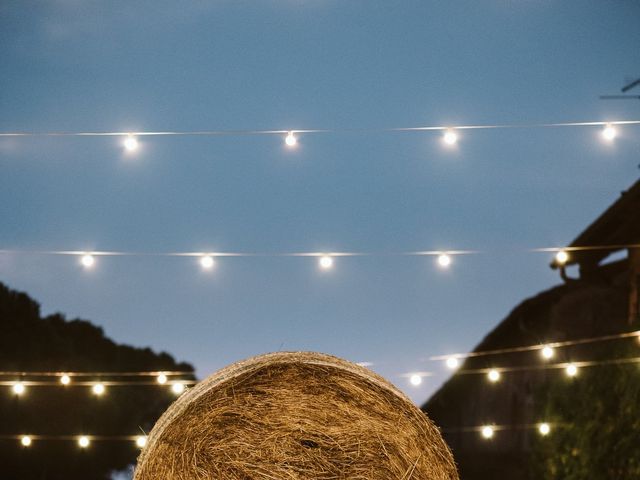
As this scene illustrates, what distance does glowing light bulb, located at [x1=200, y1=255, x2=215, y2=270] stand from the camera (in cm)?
466

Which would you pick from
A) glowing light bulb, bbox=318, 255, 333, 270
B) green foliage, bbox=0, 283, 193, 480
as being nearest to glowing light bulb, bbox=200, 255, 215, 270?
glowing light bulb, bbox=318, 255, 333, 270

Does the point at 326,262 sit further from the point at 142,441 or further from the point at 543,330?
the point at 543,330

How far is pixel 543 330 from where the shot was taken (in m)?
9.33

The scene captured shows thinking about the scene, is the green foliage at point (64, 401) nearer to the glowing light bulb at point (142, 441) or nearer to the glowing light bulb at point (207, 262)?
the glowing light bulb at point (207, 262)

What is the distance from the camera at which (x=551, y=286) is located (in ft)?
30.2

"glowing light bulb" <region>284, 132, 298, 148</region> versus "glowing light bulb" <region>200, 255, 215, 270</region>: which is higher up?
"glowing light bulb" <region>284, 132, 298, 148</region>

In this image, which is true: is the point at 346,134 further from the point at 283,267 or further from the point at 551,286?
the point at 551,286

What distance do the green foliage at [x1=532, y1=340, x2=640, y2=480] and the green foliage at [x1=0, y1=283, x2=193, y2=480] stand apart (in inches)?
281

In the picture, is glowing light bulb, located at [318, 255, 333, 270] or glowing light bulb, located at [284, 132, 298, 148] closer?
glowing light bulb, located at [284, 132, 298, 148]

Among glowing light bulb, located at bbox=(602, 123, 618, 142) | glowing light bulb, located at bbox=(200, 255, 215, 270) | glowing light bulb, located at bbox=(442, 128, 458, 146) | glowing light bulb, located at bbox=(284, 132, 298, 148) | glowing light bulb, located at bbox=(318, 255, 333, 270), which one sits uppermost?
glowing light bulb, located at bbox=(602, 123, 618, 142)

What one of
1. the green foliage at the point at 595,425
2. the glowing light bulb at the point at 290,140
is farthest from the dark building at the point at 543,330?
the glowing light bulb at the point at 290,140

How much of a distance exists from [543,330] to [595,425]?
4035 millimetres

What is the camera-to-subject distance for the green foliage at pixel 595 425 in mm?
4773

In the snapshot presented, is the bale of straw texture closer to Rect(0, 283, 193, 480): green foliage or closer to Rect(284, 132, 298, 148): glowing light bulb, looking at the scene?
Rect(284, 132, 298, 148): glowing light bulb
